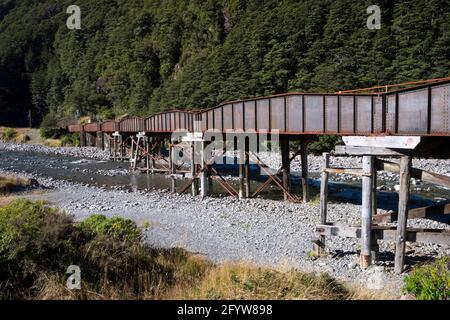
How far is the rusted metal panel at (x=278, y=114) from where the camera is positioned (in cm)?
1636

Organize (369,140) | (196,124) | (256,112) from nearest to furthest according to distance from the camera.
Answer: (369,140) → (256,112) → (196,124)

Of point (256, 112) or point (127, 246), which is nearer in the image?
point (127, 246)

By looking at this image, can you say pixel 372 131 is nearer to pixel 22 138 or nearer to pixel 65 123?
pixel 65 123

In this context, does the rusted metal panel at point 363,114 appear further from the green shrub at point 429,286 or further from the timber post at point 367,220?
the green shrub at point 429,286

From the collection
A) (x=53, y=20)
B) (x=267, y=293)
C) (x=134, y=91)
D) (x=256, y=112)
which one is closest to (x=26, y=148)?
(x=134, y=91)

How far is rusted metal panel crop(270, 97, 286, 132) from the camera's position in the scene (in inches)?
644

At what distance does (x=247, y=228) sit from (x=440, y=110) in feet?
24.0

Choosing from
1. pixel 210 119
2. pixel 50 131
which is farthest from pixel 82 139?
pixel 210 119

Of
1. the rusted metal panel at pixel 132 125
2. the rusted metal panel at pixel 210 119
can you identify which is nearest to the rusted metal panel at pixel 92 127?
the rusted metal panel at pixel 132 125

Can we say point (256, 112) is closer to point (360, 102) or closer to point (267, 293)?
point (360, 102)

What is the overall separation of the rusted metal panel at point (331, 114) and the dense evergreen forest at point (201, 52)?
26490 mm

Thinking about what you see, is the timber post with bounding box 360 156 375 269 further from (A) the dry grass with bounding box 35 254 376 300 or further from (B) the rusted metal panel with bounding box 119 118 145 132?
(B) the rusted metal panel with bounding box 119 118 145 132
